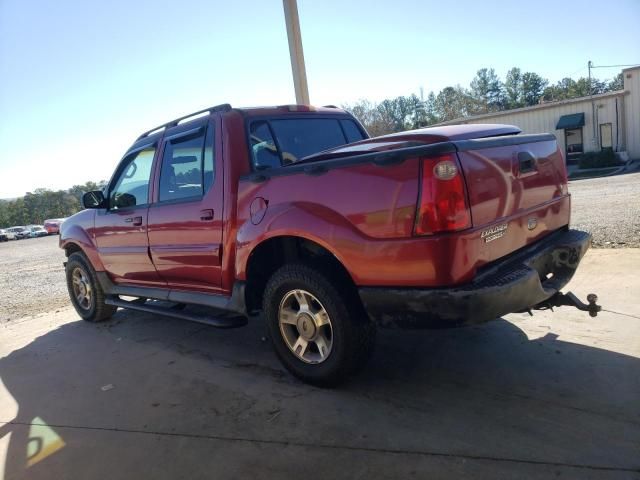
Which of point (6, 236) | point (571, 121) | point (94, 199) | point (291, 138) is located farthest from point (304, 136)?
point (6, 236)

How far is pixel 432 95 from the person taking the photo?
94.1 meters

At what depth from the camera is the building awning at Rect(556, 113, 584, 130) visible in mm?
30656

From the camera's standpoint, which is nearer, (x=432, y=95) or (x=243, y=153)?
(x=243, y=153)

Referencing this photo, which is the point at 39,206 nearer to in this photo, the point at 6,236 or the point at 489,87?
the point at 6,236

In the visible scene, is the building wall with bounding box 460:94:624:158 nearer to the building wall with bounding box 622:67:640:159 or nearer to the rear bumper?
the building wall with bounding box 622:67:640:159

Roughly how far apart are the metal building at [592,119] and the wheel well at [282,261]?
96.2 feet

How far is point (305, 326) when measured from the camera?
3.28 meters

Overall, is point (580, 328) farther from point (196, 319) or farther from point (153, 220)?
point (153, 220)

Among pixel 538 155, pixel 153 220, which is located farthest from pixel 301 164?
pixel 153 220

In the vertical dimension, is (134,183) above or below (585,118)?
below

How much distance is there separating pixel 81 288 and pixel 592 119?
109 feet

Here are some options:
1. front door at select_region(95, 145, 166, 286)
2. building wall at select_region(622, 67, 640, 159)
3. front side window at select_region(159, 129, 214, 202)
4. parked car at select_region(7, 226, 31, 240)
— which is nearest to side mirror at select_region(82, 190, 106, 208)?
front door at select_region(95, 145, 166, 286)

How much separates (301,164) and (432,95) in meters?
97.5

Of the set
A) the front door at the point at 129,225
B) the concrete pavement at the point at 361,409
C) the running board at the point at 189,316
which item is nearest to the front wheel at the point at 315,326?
the concrete pavement at the point at 361,409
